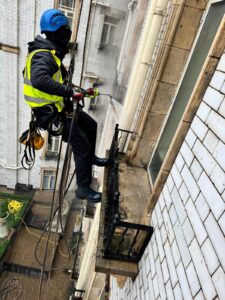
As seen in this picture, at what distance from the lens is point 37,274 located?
31.9 ft

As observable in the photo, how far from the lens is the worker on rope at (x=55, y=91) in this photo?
11.3ft

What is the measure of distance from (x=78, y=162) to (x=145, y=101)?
1.61 m

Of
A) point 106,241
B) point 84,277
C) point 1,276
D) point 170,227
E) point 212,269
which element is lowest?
point 1,276

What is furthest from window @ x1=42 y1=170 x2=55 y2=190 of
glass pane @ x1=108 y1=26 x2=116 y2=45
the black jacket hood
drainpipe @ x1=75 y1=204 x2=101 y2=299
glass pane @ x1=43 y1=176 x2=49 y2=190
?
the black jacket hood

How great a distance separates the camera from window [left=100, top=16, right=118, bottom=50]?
971 cm

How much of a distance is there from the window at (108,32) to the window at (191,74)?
747 cm

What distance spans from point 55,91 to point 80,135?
927 mm

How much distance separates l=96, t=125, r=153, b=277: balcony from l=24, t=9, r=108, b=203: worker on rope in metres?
0.53

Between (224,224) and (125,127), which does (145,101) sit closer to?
(125,127)

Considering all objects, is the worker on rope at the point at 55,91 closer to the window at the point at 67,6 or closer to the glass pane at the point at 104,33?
the glass pane at the point at 104,33

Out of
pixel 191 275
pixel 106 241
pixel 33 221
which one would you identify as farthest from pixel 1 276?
pixel 191 275

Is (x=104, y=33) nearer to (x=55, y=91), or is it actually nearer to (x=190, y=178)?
(x=55, y=91)

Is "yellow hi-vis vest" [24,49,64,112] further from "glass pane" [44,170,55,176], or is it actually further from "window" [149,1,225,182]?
"glass pane" [44,170,55,176]

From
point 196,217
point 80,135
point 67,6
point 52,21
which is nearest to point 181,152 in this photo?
point 196,217
